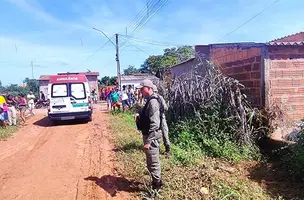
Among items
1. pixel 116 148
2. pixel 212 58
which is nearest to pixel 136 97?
pixel 212 58

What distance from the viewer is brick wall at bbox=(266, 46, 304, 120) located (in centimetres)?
666

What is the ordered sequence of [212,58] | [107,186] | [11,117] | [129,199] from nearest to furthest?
[129,199] → [107,186] → [212,58] → [11,117]

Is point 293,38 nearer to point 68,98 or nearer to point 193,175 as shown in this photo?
point 68,98

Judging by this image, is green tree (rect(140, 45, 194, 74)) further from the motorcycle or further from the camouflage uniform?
the camouflage uniform

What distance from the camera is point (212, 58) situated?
9141 mm

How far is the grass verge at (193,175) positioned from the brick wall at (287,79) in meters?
2.10

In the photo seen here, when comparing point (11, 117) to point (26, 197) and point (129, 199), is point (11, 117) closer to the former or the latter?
point (26, 197)

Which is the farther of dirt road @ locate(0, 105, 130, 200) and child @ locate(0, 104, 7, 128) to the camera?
child @ locate(0, 104, 7, 128)

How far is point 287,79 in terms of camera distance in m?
6.76

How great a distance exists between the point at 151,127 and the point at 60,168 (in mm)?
2683

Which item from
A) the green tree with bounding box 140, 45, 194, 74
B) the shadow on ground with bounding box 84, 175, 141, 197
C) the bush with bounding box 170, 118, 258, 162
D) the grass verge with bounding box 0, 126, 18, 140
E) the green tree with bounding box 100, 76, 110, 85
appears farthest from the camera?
the green tree with bounding box 100, 76, 110, 85

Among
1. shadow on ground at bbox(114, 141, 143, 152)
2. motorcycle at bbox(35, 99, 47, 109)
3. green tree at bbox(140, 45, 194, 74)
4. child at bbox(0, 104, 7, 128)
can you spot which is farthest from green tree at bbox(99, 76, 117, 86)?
shadow on ground at bbox(114, 141, 143, 152)

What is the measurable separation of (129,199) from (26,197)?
160 centimetres

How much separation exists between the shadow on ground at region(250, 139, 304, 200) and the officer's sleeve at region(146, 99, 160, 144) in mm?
2189
